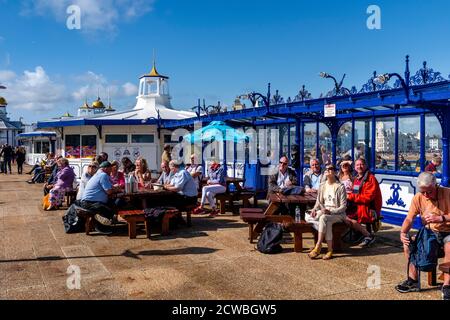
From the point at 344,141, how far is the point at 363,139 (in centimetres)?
82

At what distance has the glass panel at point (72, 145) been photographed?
1847cm

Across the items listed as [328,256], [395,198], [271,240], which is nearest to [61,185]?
[271,240]

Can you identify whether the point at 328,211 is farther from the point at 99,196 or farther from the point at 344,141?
the point at 344,141

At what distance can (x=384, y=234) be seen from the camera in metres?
7.73

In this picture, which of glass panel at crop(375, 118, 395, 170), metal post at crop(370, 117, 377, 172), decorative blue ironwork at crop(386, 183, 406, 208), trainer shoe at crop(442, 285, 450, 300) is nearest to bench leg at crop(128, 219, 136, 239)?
trainer shoe at crop(442, 285, 450, 300)

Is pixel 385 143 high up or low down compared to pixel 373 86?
down

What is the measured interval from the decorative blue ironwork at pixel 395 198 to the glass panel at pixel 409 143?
0.45 m

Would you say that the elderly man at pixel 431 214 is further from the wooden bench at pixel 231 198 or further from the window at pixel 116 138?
the window at pixel 116 138

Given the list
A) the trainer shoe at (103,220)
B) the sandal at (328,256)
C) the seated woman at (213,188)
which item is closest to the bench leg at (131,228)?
the trainer shoe at (103,220)

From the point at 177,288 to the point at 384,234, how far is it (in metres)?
4.39

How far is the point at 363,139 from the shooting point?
1040cm

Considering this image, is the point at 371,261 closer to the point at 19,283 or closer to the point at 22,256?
the point at 19,283

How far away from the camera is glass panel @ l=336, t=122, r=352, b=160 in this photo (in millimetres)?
10922

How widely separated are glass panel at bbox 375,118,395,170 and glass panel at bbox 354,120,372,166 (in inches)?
12.2
